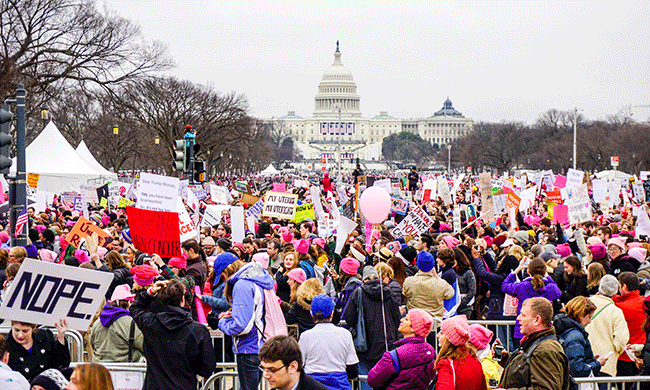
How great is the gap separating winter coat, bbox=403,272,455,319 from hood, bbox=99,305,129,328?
272 cm

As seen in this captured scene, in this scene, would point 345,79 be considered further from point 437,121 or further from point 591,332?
point 591,332

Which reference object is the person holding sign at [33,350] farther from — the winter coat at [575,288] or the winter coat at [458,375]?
the winter coat at [575,288]

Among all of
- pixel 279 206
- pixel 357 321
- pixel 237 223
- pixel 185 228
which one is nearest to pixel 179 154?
pixel 279 206

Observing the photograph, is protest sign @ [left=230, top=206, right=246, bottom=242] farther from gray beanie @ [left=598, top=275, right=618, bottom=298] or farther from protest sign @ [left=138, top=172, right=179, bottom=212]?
gray beanie @ [left=598, top=275, right=618, bottom=298]

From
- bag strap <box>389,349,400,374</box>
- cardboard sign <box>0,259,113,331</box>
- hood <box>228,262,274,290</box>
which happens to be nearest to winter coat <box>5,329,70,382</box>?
cardboard sign <box>0,259,113,331</box>

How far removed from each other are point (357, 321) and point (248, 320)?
1126 millimetres

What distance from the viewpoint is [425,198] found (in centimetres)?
2370

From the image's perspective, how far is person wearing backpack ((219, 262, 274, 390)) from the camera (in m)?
6.22

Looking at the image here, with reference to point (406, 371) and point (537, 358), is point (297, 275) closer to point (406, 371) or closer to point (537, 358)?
point (406, 371)

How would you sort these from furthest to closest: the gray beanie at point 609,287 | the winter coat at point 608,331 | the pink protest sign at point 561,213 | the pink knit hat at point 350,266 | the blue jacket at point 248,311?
1. the pink protest sign at point 561,213
2. the pink knit hat at point 350,266
3. the gray beanie at point 609,287
4. the winter coat at point 608,331
5. the blue jacket at point 248,311

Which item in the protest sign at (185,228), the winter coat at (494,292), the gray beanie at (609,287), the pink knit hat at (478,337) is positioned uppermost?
the protest sign at (185,228)

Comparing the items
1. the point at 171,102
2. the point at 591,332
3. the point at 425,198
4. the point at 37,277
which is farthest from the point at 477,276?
the point at 171,102

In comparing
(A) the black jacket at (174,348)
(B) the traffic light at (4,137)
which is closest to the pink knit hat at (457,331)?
(A) the black jacket at (174,348)

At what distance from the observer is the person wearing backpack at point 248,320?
20.4 feet
